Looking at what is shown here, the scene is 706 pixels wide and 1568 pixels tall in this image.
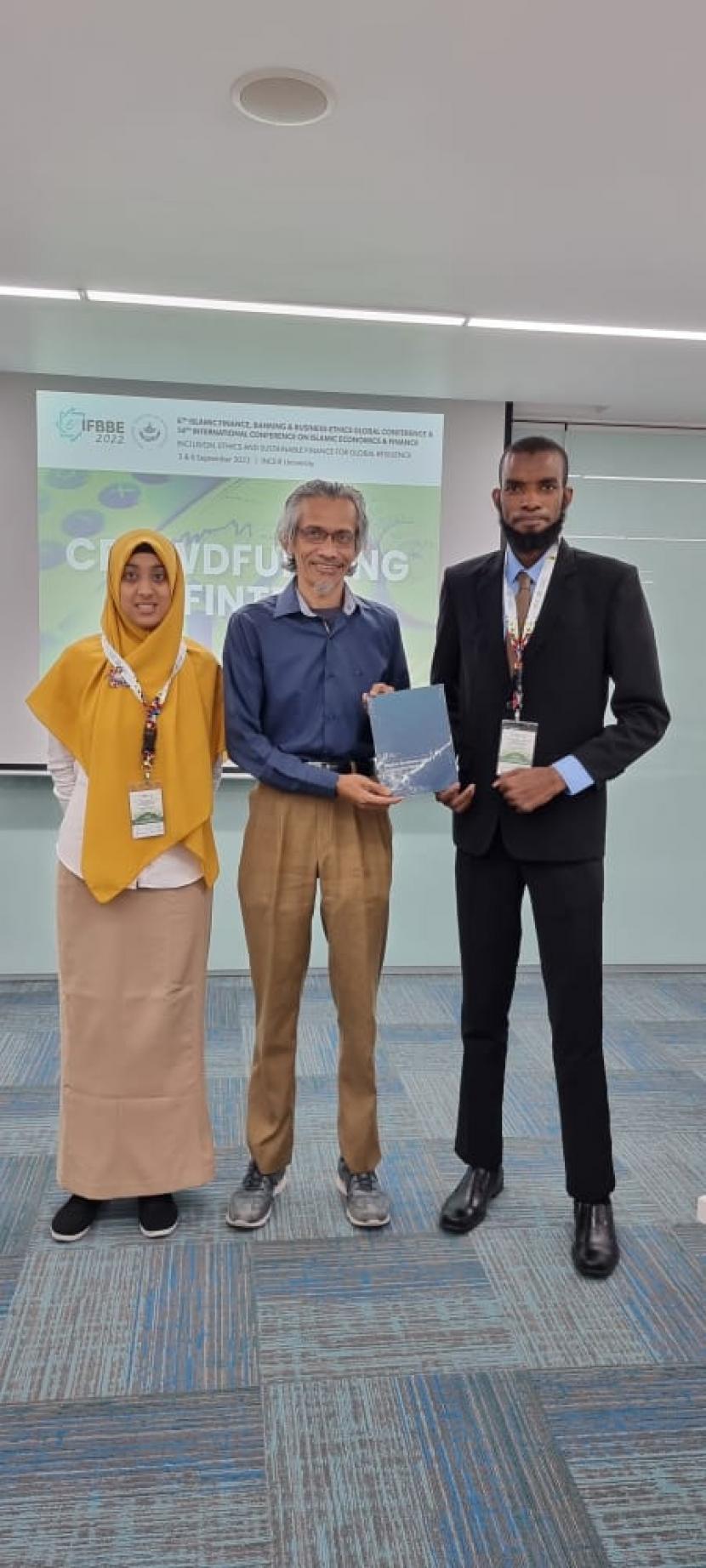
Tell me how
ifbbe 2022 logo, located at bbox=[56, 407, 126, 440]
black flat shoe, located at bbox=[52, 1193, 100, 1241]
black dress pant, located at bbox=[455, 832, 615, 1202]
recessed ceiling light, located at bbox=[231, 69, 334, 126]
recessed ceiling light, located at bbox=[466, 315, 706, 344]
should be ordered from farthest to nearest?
1. ifbbe 2022 logo, located at bbox=[56, 407, 126, 440]
2. recessed ceiling light, located at bbox=[466, 315, 706, 344]
3. black flat shoe, located at bbox=[52, 1193, 100, 1241]
4. black dress pant, located at bbox=[455, 832, 615, 1202]
5. recessed ceiling light, located at bbox=[231, 69, 334, 126]

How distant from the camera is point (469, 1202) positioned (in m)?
2.41

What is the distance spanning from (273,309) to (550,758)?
1.81 meters

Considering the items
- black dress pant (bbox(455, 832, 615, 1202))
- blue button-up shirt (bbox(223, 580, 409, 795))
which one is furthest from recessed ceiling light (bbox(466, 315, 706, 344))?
black dress pant (bbox(455, 832, 615, 1202))

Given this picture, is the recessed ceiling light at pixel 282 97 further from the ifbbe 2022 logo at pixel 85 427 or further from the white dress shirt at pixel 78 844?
the ifbbe 2022 logo at pixel 85 427

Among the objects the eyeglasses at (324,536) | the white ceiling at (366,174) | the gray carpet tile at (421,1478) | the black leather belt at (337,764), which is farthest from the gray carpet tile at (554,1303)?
the white ceiling at (366,174)

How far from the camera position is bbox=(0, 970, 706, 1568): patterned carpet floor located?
1.55 m

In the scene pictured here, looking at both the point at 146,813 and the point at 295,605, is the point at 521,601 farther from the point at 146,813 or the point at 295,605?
the point at 146,813

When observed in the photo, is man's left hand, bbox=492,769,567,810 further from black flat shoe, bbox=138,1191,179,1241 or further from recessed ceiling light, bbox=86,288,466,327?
recessed ceiling light, bbox=86,288,466,327

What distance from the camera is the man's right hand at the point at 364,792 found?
214 centimetres

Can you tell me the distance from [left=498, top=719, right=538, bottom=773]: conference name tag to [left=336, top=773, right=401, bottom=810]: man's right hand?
0.76 ft

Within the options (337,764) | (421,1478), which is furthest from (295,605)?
(421,1478)

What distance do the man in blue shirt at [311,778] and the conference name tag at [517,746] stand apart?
25 cm

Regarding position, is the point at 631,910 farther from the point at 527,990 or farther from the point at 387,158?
the point at 387,158

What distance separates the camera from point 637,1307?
212cm
